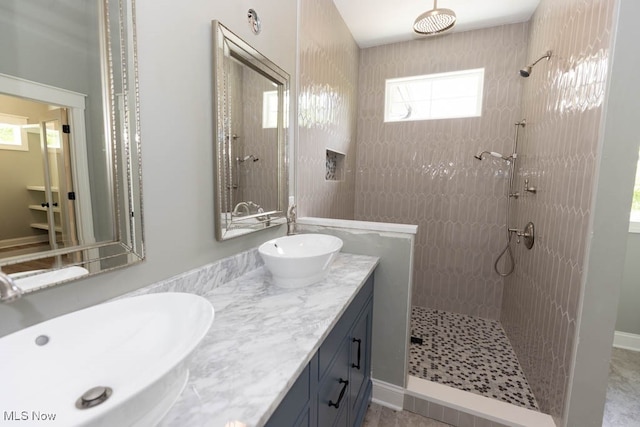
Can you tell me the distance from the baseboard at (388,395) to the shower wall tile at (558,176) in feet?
2.59

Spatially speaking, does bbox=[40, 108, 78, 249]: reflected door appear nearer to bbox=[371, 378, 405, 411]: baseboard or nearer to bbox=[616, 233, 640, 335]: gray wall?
bbox=[371, 378, 405, 411]: baseboard

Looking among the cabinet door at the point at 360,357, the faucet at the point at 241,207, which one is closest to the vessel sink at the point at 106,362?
the faucet at the point at 241,207

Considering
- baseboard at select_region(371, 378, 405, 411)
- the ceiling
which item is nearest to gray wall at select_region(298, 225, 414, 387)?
baseboard at select_region(371, 378, 405, 411)

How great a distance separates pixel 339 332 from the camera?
111 cm

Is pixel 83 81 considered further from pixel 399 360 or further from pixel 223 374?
pixel 399 360

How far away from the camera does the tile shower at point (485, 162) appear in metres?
1.46

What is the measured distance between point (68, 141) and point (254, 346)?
73cm

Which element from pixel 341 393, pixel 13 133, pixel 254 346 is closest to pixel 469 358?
pixel 341 393

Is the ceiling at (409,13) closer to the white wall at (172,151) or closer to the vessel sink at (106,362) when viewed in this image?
the white wall at (172,151)

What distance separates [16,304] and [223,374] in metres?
0.50

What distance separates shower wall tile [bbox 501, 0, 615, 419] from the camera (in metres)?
1.33

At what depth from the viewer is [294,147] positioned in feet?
6.09

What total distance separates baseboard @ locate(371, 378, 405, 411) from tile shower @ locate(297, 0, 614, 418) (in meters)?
0.80

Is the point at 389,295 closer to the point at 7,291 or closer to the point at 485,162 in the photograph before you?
the point at 7,291
